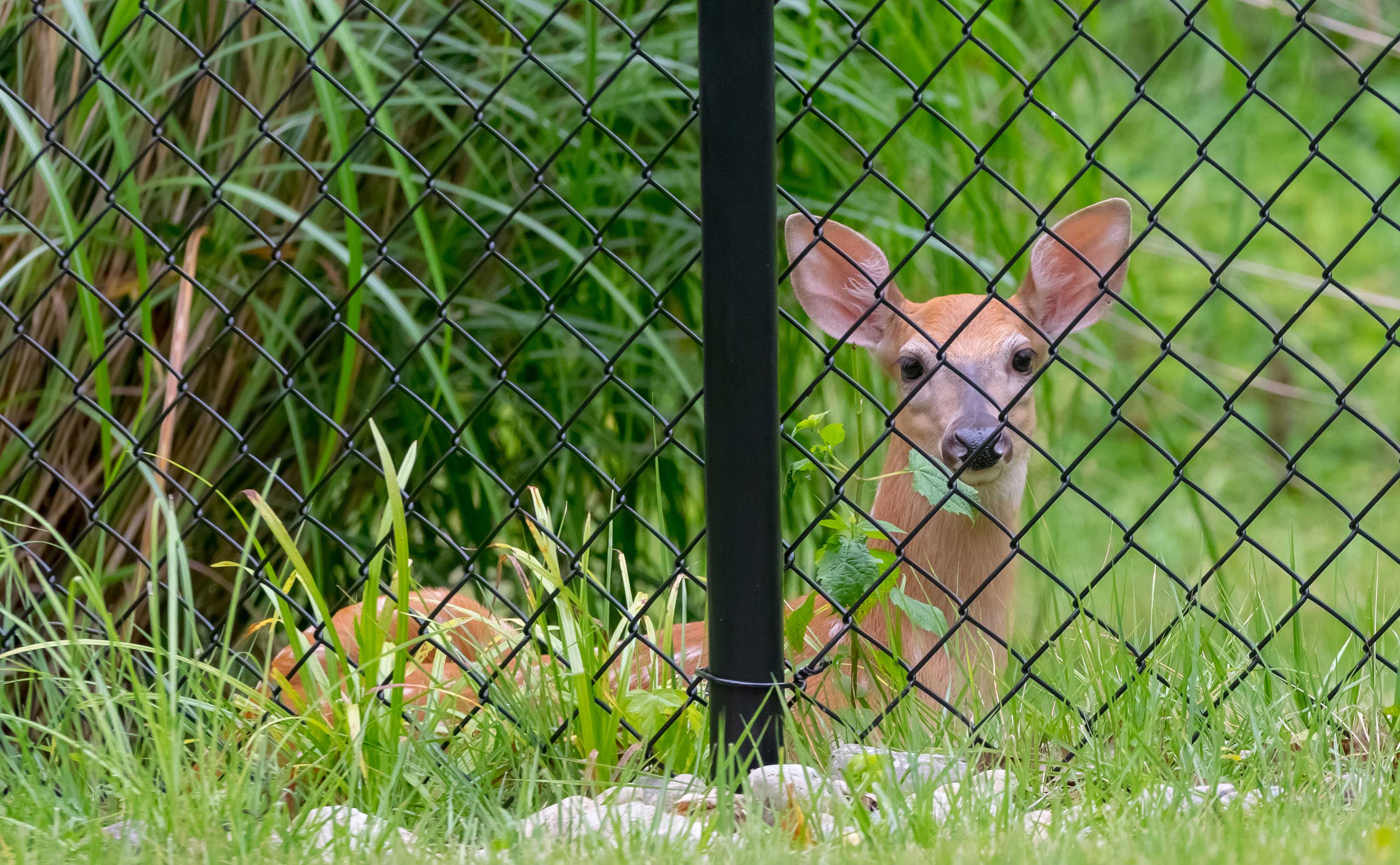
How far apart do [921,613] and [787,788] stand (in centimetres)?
47

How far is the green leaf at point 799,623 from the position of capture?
2.34 metres

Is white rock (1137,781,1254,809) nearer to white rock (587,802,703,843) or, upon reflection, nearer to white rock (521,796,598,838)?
white rock (587,802,703,843)

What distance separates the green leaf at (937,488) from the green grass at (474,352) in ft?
0.39

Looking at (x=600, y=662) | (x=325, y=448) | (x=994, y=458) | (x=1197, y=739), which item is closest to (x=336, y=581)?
(x=325, y=448)

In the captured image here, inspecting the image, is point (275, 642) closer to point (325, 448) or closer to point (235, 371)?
point (235, 371)

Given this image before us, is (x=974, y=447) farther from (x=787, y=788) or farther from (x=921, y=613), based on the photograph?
(x=787, y=788)

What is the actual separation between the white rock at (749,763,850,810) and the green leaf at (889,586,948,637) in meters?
0.37

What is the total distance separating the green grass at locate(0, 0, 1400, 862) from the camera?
7.41 ft

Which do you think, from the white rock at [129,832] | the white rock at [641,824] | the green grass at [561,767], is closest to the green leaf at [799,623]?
the green grass at [561,767]

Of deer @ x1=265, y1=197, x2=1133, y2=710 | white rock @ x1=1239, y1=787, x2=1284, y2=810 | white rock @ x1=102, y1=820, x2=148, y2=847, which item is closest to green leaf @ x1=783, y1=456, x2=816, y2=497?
deer @ x1=265, y1=197, x2=1133, y2=710

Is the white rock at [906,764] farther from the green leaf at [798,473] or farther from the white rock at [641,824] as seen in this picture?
the green leaf at [798,473]

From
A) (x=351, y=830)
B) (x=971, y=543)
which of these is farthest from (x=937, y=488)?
(x=351, y=830)

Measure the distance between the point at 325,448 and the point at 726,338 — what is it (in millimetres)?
1321

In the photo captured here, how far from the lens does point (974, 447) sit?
2816mm
